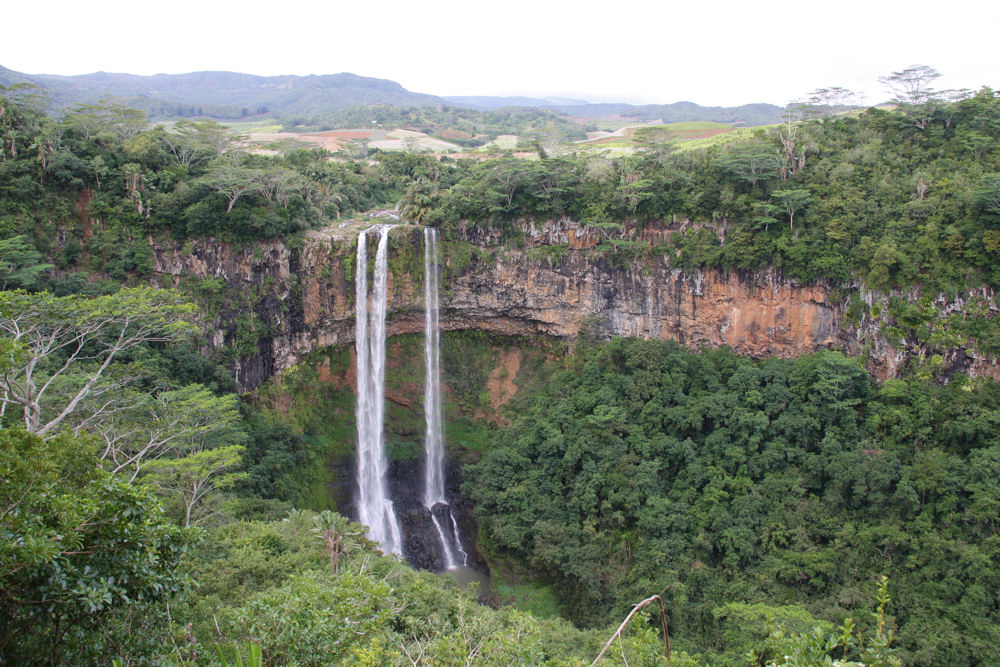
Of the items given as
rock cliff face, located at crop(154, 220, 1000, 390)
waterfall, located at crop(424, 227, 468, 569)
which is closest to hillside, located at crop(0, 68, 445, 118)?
rock cliff face, located at crop(154, 220, 1000, 390)

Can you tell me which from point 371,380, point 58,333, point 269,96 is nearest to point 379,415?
point 371,380

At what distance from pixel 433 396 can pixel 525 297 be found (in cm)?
581

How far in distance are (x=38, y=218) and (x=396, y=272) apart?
1258cm

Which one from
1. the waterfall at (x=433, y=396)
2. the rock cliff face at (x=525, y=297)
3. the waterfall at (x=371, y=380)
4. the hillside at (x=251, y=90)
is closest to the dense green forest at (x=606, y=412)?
the rock cliff face at (x=525, y=297)

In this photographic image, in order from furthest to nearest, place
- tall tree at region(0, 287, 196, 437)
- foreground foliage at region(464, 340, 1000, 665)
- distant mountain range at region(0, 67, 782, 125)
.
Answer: distant mountain range at region(0, 67, 782, 125) → foreground foliage at region(464, 340, 1000, 665) → tall tree at region(0, 287, 196, 437)

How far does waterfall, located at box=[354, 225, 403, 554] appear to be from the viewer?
24.1 m

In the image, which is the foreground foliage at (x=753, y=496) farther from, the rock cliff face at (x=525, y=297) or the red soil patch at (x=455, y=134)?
the red soil patch at (x=455, y=134)

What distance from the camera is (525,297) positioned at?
84.8 feet

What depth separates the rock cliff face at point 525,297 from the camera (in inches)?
861

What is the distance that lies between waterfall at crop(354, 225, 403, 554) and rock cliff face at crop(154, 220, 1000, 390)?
54cm

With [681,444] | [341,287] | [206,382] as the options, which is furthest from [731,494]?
[206,382]

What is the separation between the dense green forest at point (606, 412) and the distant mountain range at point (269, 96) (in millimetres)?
63846

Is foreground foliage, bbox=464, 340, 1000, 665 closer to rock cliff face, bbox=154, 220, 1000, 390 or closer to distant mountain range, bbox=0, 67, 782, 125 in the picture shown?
rock cliff face, bbox=154, 220, 1000, 390

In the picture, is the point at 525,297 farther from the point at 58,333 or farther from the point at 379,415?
the point at 58,333
